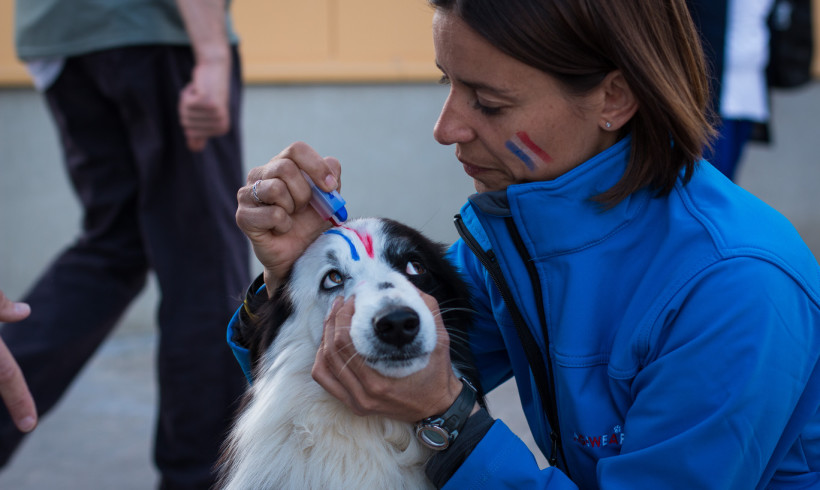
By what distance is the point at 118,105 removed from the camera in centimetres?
294

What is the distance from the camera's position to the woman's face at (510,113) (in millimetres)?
1647

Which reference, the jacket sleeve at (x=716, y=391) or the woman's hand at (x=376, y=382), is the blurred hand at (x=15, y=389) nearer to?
the woman's hand at (x=376, y=382)

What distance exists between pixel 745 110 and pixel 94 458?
10.8 ft

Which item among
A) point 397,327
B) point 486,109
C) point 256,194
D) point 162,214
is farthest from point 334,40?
point 397,327

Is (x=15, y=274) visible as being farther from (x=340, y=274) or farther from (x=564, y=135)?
(x=564, y=135)

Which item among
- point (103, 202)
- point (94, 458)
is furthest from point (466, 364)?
point (94, 458)

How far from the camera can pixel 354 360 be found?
1645 mm

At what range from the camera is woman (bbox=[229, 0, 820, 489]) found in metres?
1.45

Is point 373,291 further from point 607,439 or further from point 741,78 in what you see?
point 741,78

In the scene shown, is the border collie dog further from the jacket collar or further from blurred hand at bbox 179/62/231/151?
blurred hand at bbox 179/62/231/151

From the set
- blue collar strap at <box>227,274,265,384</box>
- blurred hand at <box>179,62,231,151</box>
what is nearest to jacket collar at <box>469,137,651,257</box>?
blue collar strap at <box>227,274,265,384</box>

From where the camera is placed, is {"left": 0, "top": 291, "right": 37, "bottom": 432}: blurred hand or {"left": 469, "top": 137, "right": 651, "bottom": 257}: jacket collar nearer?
{"left": 469, "top": 137, "right": 651, "bottom": 257}: jacket collar

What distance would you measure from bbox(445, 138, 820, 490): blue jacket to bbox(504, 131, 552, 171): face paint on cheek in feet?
0.29

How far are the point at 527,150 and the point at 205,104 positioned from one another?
138 centimetres
